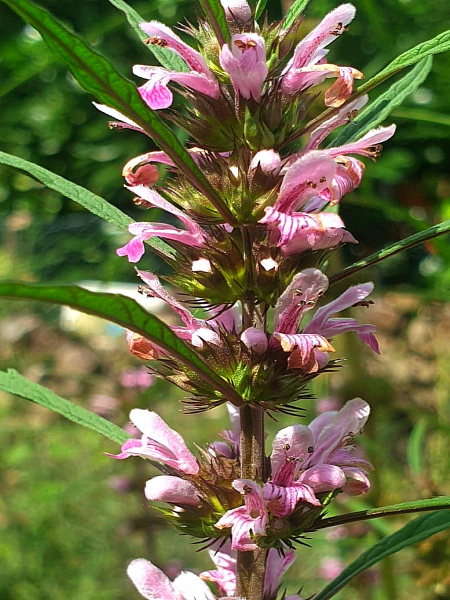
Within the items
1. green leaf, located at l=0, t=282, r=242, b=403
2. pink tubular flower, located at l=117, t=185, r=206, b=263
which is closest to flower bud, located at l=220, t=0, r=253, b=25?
pink tubular flower, located at l=117, t=185, r=206, b=263

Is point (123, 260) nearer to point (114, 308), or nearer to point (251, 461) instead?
point (251, 461)

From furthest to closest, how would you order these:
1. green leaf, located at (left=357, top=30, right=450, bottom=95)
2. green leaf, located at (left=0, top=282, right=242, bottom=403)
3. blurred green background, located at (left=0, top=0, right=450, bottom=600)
Answer: blurred green background, located at (left=0, top=0, right=450, bottom=600) → green leaf, located at (left=357, top=30, right=450, bottom=95) → green leaf, located at (left=0, top=282, right=242, bottom=403)

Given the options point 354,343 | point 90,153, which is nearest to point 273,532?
point 354,343

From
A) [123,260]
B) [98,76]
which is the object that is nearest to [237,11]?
[98,76]

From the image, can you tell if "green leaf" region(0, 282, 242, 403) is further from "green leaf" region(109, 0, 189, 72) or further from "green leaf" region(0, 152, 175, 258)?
"green leaf" region(109, 0, 189, 72)

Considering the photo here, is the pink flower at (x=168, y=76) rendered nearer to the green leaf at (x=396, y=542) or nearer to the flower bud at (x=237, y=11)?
the flower bud at (x=237, y=11)

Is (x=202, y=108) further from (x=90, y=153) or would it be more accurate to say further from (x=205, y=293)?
(x=90, y=153)
